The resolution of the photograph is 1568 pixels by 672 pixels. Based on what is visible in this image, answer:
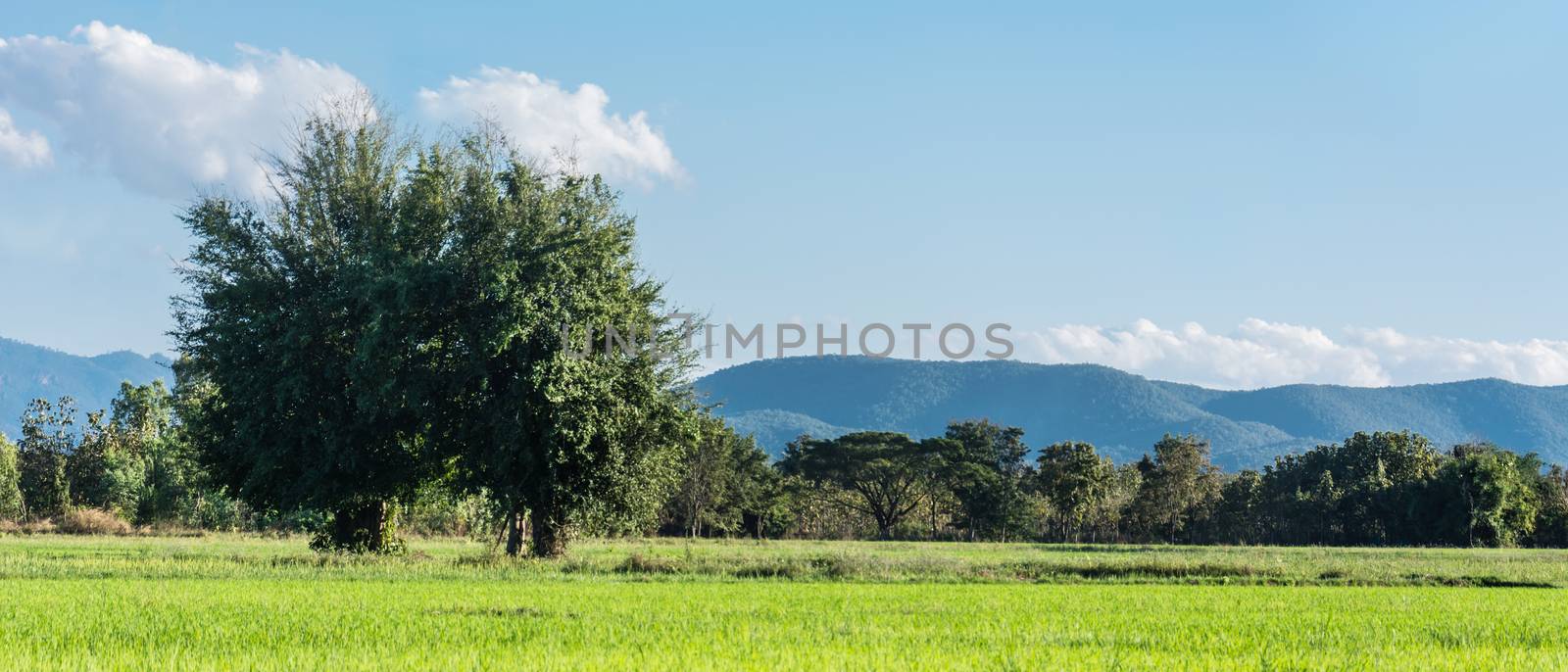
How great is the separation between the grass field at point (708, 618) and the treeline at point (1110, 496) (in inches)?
2375

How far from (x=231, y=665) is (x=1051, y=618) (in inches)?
459

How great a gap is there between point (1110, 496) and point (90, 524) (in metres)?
85.4

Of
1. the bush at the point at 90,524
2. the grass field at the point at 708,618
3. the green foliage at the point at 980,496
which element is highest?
the green foliage at the point at 980,496

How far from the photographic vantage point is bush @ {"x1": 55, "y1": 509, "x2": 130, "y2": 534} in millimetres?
64000

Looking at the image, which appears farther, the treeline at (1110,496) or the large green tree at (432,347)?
the treeline at (1110,496)

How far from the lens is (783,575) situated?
30750 millimetres

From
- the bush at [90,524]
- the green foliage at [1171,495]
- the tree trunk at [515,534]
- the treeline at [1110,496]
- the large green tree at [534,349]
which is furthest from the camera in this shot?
the green foliage at [1171,495]

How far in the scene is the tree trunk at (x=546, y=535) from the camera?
35312 millimetres

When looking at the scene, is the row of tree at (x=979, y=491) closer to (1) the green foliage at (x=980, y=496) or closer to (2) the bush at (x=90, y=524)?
(1) the green foliage at (x=980, y=496)

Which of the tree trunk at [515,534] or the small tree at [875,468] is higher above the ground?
the small tree at [875,468]

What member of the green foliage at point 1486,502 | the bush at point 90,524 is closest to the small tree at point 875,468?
the green foliage at point 1486,502

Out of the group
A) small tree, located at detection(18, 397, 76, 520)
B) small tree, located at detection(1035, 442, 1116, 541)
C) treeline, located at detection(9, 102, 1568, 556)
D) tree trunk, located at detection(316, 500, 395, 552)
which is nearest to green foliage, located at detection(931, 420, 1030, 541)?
small tree, located at detection(1035, 442, 1116, 541)

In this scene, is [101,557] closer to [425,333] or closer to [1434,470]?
[425,333]

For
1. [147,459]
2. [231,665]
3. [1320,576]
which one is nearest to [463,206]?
[231,665]
